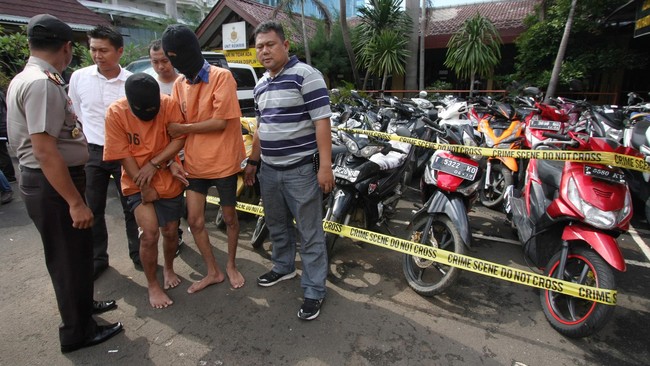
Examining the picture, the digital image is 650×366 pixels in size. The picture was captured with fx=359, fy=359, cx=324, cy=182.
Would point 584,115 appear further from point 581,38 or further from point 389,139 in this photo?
point 581,38

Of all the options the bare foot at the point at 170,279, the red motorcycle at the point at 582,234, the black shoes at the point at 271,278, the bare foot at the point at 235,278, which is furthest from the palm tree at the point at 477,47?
the bare foot at the point at 170,279

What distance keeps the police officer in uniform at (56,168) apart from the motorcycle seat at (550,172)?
3.15 metres

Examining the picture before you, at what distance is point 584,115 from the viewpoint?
15.9ft

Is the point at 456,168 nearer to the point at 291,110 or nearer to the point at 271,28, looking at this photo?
the point at 291,110

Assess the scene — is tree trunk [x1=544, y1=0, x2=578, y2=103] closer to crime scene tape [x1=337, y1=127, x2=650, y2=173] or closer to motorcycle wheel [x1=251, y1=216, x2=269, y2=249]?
crime scene tape [x1=337, y1=127, x2=650, y2=173]

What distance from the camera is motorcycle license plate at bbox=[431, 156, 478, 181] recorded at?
9.02 ft

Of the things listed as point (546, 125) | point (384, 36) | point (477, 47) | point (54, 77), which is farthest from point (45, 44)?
point (384, 36)

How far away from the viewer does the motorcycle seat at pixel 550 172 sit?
2711 mm

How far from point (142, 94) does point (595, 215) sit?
2.93m

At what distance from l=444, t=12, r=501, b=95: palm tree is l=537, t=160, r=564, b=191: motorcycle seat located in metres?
8.87

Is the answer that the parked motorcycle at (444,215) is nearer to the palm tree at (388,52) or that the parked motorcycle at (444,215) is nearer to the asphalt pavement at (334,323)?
the asphalt pavement at (334,323)

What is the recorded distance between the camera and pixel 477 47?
36.7ft

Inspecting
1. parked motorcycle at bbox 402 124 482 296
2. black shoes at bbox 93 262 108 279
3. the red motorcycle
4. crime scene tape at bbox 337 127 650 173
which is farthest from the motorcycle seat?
black shoes at bbox 93 262 108 279

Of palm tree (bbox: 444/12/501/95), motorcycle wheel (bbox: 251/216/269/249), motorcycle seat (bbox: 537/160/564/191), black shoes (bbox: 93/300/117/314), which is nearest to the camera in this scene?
black shoes (bbox: 93/300/117/314)
